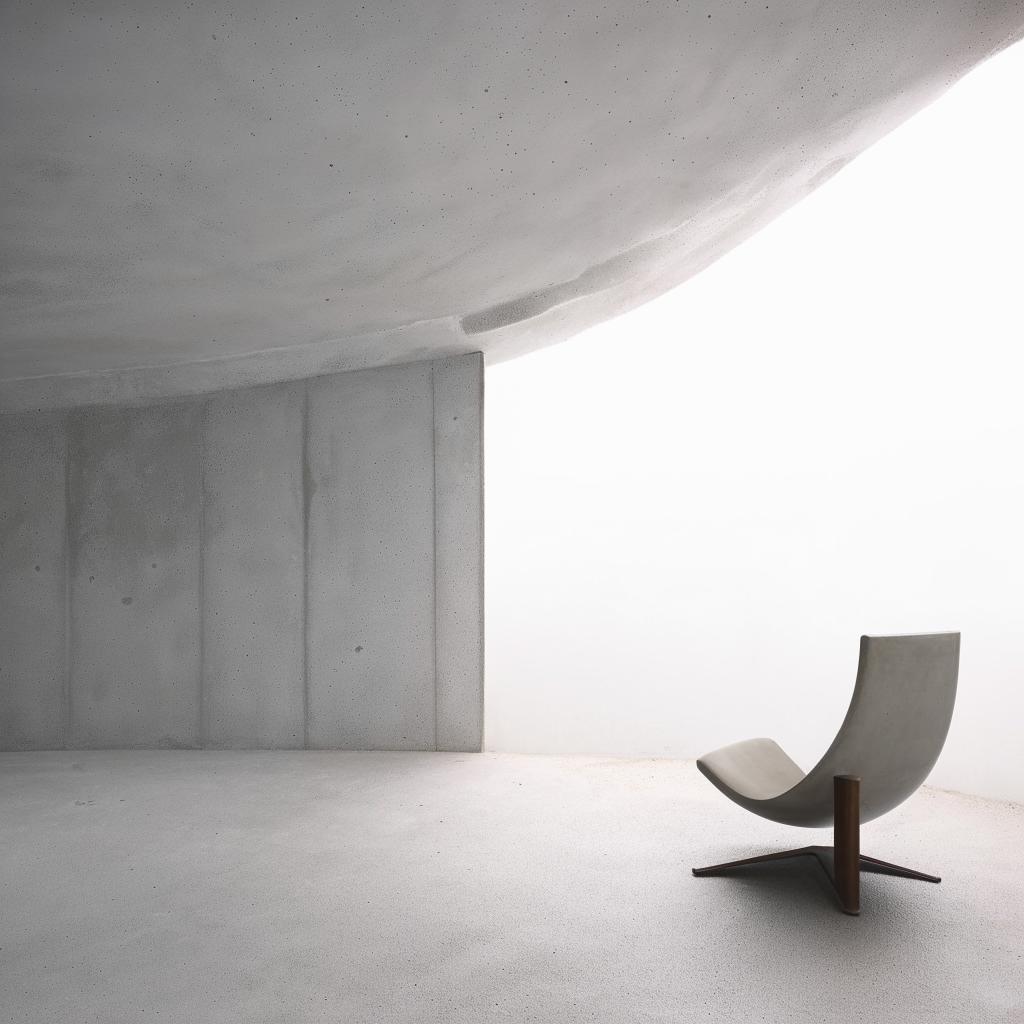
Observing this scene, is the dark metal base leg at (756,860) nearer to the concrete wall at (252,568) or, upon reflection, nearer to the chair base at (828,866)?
the chair base at (828,866)

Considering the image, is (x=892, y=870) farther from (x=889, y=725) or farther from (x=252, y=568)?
(x=252, y=568)

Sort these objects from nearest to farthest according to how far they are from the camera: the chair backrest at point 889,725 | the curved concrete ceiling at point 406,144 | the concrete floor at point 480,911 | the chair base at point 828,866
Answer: the concrete floor at point 480,911 → the curved concrete ceiling at point 406,144 → the chair backrest at point 889,725 → the chair base at point 828,866

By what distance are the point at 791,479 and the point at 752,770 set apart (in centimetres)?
245

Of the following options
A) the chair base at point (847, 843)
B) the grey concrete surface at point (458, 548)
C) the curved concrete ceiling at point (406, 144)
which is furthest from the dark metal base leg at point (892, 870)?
the grey concrete surface at point (458, 548)

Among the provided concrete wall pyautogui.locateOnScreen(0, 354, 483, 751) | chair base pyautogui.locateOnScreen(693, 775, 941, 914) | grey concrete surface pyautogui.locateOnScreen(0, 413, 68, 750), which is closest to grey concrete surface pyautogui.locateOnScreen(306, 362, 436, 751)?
concrete wall pyautogui.locateOnScreen(0, 354, 483, 751)

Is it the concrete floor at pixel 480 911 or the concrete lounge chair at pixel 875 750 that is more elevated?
the concrete lounge chair at pixel 875 750

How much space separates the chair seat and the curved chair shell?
0.01 metres

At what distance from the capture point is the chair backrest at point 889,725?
2717 millimetres

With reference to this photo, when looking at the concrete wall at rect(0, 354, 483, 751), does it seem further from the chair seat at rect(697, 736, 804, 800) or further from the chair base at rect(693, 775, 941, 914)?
the chair base at rect(693, 775, 941, 914)

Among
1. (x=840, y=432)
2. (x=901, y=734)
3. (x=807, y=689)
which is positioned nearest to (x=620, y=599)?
(x=807, y=689)

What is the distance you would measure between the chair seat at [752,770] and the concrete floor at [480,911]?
313mm

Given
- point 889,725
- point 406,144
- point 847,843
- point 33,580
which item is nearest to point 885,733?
point 889,725

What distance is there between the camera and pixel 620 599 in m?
5.76

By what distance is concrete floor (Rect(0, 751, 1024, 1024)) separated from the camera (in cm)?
222
